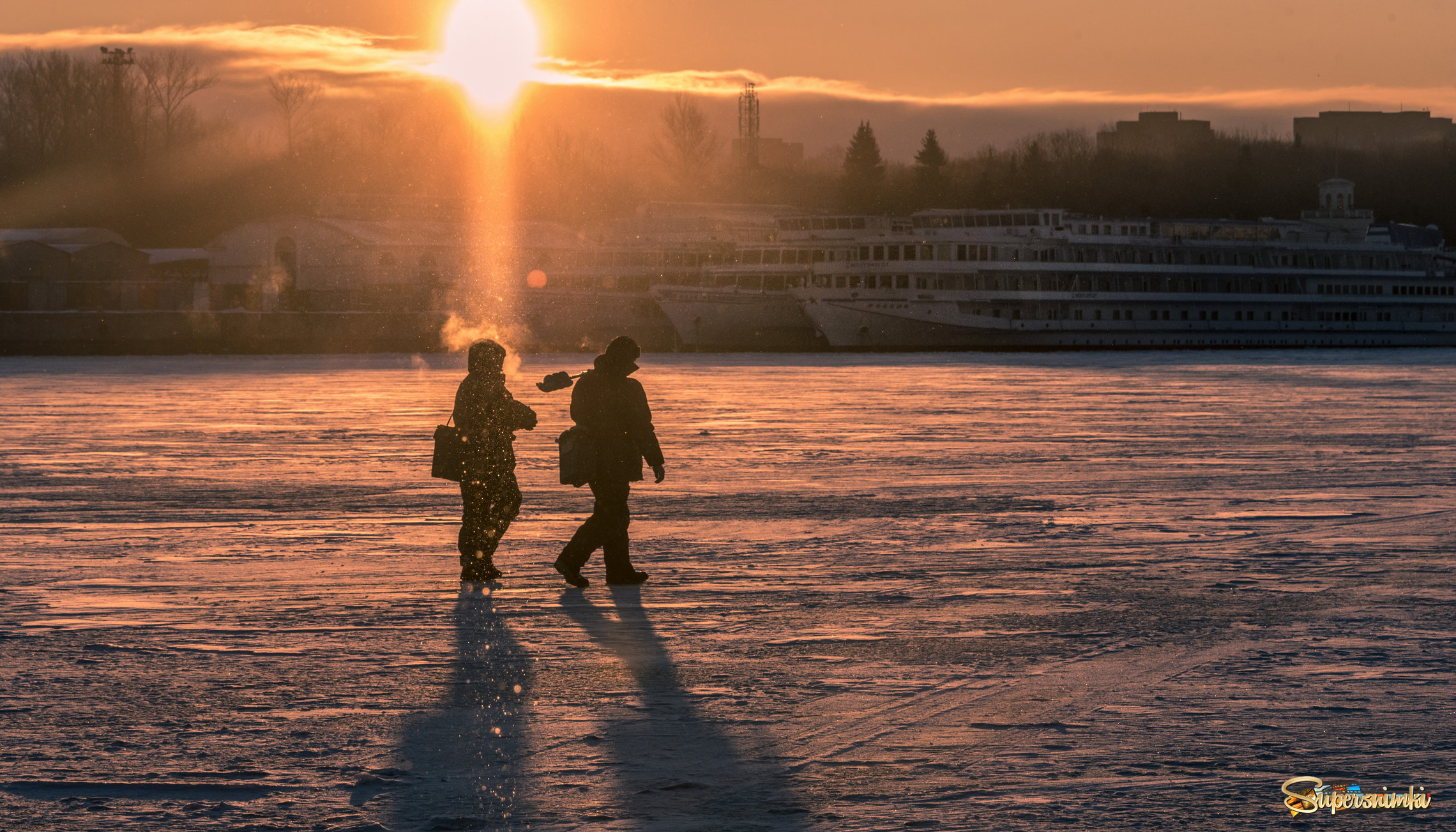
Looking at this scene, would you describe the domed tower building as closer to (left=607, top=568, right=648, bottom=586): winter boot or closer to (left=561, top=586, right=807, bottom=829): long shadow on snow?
(left=607, top=568, right=648, bottom=586): winter boot

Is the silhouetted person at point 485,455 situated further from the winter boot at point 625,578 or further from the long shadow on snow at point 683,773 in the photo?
the long shadow on snow at point 683,773

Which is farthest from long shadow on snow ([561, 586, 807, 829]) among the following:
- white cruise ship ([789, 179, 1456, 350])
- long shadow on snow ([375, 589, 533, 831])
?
white cruise ship ([789, 179, 1456, 350])

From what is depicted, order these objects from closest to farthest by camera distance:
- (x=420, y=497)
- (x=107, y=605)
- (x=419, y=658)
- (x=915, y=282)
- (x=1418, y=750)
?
(x=1418, y=750) → (x=419, y=658) → (x=107, y=605) → (x=420, y=497) → (x=915, y=282)

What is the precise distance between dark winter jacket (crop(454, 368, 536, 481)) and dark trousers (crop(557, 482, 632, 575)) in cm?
63

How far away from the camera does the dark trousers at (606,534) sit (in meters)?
9.16

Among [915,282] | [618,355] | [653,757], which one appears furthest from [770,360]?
[653,757]

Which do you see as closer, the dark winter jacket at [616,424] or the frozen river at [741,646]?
the frozen river at [741,646]

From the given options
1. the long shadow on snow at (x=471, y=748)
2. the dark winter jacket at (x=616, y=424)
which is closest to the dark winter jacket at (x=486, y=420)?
the dark winter jacket at (x=616, y=424)

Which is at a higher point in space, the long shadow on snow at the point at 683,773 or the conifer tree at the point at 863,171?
the conifer tree at the point at 863,171

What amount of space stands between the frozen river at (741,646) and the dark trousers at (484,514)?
0.85 feet

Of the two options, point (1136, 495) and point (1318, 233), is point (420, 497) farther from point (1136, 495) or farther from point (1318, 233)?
point (1318, 233)

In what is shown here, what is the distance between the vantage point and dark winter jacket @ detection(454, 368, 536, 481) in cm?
934

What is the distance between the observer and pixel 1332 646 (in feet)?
24.3

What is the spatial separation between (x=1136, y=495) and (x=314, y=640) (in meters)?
8.80
